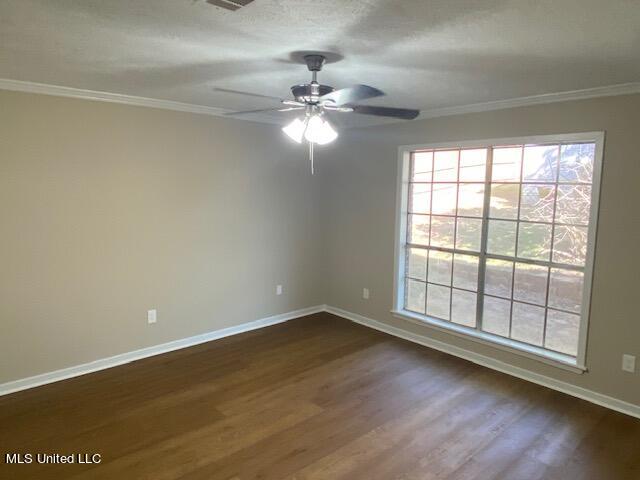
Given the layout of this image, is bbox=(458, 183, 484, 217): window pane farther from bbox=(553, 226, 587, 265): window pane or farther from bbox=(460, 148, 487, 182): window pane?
bbox=(553, 226, 587, 265): window pane

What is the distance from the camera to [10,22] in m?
1.94

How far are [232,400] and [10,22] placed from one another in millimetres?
2694

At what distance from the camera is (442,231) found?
171 inches

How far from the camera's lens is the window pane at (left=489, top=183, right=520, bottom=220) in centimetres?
376

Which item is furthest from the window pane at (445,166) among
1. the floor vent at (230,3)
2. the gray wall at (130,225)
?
the floor vent at (230,3)

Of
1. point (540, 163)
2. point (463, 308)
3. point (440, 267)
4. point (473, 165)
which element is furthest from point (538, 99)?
point (463, 308)

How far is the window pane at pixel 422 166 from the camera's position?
173 inches

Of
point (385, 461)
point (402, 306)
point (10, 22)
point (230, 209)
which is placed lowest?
point (385, 461)

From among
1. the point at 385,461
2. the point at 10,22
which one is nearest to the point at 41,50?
the point at 10,22

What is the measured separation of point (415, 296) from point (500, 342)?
41.0 inches

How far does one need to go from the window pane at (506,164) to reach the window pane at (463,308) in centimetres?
114

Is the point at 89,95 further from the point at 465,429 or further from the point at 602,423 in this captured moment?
the point at 602,423

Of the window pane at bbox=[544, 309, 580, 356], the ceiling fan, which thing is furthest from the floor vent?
the window pane at bbox=[544, 309, 580, 356]

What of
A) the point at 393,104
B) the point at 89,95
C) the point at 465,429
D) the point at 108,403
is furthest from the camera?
the point at 393,104
